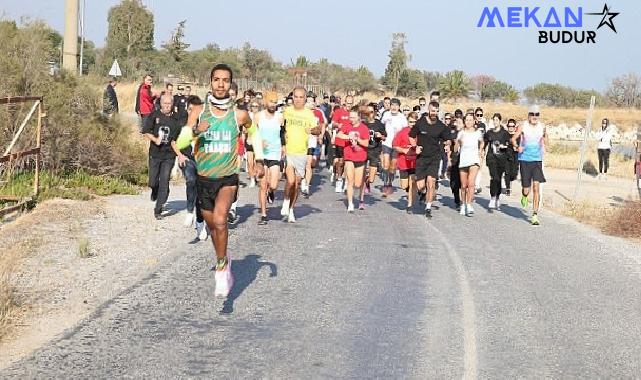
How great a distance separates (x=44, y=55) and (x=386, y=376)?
12.9 metres

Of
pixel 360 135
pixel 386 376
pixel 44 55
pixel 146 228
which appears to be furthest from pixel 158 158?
pixel 386 376

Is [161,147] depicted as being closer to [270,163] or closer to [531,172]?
[270,163]

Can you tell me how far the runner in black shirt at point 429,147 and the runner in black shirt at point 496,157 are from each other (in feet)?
8.10

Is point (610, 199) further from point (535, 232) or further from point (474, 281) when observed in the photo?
point (474, 281)

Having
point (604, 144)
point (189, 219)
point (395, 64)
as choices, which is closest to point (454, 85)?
point (395, 64)

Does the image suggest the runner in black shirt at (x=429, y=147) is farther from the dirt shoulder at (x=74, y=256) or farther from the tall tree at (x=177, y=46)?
the tall tree at (x=177, y=46)

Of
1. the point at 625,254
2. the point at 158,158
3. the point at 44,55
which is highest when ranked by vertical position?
the point at 44,55

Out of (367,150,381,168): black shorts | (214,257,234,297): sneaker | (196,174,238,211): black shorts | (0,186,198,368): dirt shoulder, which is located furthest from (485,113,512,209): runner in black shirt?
(214,257,234,297): sneaker

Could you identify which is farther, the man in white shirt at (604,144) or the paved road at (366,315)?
the man in white shirt at (604,144)

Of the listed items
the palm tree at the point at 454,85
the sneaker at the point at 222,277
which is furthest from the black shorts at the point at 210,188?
the palm tree at the point at 454,85

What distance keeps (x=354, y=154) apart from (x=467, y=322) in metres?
8.23

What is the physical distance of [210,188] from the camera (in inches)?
319

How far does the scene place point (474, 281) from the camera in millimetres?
9922

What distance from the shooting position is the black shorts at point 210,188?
8109 millimetres
